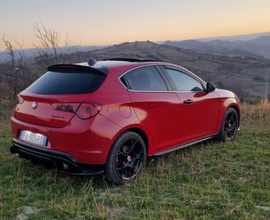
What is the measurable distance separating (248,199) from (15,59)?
417 inches

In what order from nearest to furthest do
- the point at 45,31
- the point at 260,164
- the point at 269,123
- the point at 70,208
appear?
the point at 70,208 → the point at 260,164 → the point at 269,123 → the point at 45,31

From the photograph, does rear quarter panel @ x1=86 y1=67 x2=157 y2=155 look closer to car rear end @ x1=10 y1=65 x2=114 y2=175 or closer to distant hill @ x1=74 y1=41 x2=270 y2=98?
car rear end @ x1=10 y1=65 x2=114 y2=175

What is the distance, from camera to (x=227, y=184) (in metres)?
3.44

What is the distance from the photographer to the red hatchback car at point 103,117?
297cm

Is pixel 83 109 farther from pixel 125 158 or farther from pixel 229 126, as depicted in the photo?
pixel 229 126

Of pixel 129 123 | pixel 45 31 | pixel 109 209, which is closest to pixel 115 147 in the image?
pixel 129 123

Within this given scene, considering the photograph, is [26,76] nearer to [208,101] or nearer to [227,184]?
[208,101]

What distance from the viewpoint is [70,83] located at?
3.25m

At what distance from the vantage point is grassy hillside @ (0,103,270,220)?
2.64m

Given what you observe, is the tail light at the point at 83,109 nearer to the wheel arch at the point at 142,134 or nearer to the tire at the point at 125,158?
the tire at the point at 125,158

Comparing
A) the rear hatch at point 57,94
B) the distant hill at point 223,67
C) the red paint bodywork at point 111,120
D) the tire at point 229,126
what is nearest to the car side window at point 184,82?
the red paint bodywork at point 111,120

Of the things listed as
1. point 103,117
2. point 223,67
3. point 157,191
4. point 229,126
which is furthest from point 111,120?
point 223,67

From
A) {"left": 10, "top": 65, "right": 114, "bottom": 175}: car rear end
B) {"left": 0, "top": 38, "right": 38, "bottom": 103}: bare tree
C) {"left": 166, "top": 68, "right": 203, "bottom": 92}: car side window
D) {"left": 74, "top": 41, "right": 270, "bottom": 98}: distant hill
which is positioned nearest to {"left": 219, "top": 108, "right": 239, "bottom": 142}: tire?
{"left": 166, "top": 68, "right": 203, "bottom": 92}: car side window

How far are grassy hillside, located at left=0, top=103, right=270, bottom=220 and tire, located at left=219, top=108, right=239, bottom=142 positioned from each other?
70 centimetres
